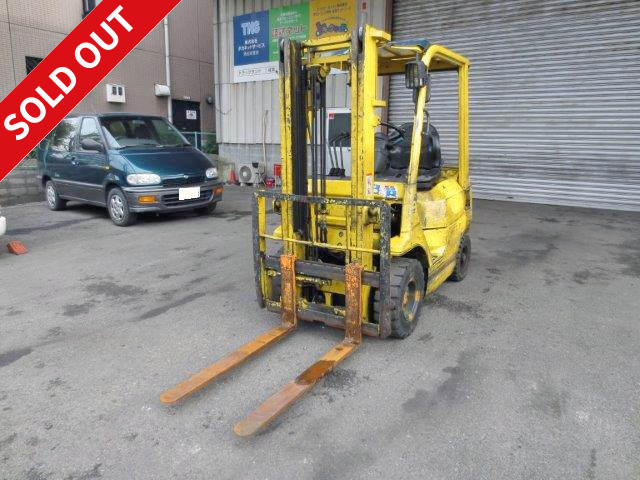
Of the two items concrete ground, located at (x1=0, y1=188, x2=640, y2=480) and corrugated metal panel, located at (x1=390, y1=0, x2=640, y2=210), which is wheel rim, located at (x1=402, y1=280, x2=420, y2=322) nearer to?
concrete ground, located at (x1=0, y1=188, x2=640, y2=480)

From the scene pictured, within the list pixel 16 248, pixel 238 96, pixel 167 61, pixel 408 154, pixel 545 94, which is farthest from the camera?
pixel 167 61

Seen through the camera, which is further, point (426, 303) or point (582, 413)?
point (426, 303)

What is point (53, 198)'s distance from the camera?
962 centimetres

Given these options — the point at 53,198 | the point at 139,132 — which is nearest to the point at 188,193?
the point at 139,132

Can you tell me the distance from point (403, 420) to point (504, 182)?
900 cm

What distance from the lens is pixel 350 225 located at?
3.71 m

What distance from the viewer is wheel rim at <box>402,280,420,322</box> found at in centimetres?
382

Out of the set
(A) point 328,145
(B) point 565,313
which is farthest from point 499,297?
(A) point 328,145

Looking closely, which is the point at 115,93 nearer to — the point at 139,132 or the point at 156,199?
the point at 139,132

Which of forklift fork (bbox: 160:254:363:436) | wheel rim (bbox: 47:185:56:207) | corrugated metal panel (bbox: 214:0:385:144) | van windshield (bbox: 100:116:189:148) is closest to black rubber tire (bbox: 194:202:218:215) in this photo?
van windshield (bbox: 100:116:189:148)

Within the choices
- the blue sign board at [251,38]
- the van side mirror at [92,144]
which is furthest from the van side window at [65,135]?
the blue sign board at [251,38]

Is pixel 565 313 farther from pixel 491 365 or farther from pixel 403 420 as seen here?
pixel 403 420

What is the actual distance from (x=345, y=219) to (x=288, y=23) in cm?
1022

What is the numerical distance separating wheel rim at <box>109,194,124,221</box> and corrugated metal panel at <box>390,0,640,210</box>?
707 centimetres
